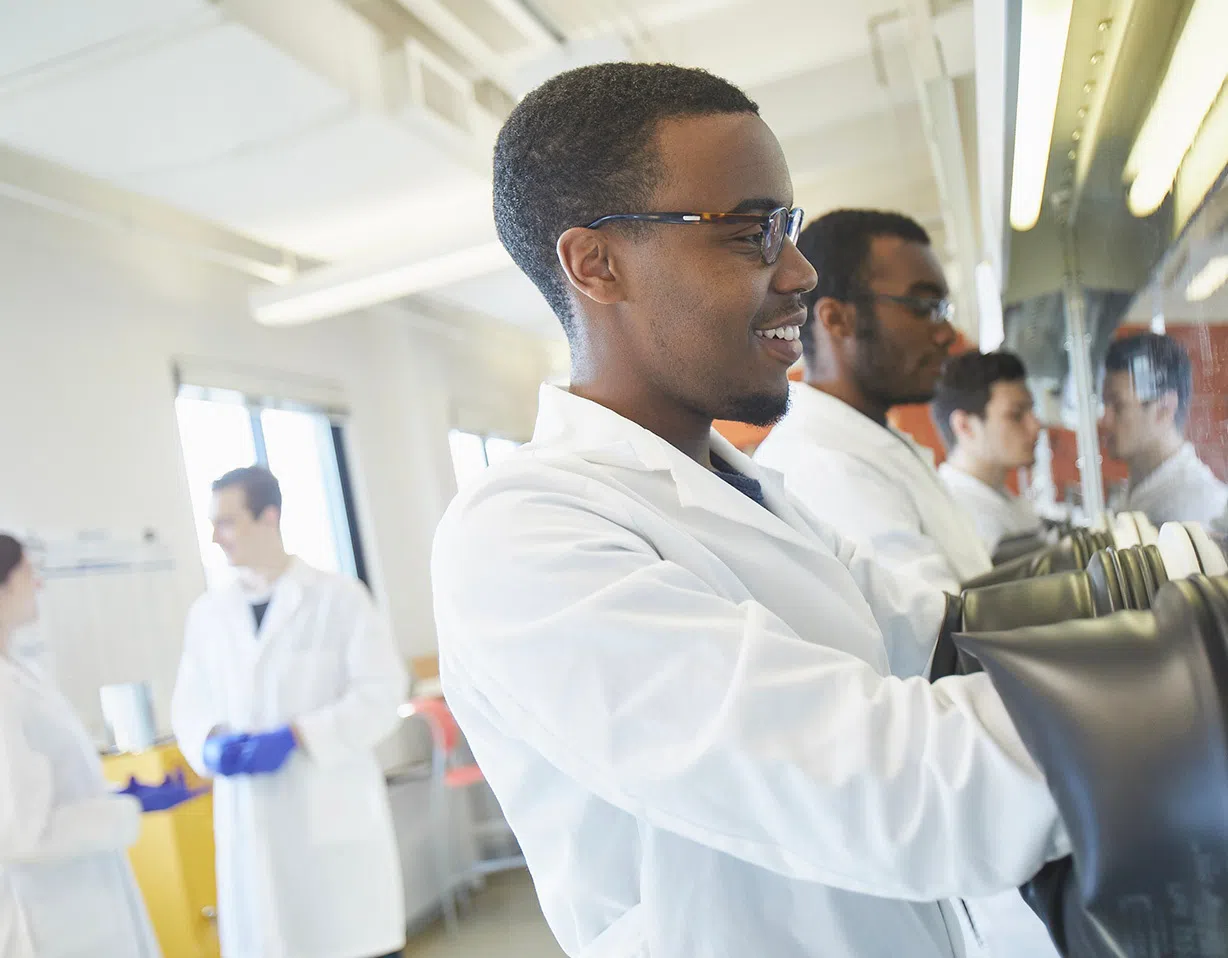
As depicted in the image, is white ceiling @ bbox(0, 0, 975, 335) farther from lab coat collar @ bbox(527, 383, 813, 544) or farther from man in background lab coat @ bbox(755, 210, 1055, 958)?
lab coat collar @ bbox(527, 383, 813, 544)

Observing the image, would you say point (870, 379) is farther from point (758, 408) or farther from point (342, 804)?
point (342, 804)

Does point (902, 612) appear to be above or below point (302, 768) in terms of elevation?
above

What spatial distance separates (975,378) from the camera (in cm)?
298

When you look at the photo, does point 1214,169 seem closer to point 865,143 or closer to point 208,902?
point 208,902

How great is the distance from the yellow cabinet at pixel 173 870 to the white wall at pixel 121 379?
33 centimetres

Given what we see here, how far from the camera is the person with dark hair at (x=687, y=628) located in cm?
55

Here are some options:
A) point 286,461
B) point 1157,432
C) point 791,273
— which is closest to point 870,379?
point 1157,432

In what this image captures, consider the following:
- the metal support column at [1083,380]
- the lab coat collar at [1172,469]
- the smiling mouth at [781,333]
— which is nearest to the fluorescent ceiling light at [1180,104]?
the lab coat collar at [1172,469]

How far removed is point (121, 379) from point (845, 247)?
335cm

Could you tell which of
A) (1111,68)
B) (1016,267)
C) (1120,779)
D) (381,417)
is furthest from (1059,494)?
(381,417)

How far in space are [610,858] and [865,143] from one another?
4632 mm

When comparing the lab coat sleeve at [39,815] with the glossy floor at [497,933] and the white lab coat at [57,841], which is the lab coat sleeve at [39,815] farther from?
the glossy floor at [497,933]

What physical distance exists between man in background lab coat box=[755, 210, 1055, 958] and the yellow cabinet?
2781 mm

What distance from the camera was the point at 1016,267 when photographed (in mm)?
1832
